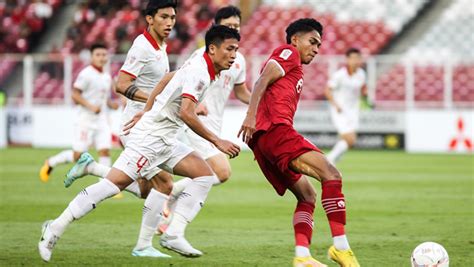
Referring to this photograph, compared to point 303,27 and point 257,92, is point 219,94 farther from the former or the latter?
point 257,92

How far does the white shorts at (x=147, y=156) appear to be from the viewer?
7914 mm

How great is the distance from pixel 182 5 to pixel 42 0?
5.77 m

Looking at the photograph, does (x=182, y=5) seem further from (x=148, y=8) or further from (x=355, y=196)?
→ (x=148, y=8)

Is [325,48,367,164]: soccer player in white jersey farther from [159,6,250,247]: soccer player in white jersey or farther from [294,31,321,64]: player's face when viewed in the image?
[294,31,321,64]: player's face

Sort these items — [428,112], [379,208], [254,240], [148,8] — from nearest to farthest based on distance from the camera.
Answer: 1. [148,8]
2. [254,240]
3. [379,208]
4. [428,112]

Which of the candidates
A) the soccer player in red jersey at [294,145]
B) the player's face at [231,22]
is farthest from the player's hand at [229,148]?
the player's face at [231,22]

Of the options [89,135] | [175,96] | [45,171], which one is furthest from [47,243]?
[45,171]

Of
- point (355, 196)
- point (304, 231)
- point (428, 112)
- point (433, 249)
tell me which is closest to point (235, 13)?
point (304, 231)

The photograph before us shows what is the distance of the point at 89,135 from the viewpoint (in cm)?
1519

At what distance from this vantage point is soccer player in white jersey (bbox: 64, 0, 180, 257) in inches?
333

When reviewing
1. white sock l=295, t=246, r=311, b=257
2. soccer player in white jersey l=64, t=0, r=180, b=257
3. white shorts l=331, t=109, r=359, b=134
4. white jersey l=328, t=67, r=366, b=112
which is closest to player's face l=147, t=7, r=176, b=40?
soccer player in white jersey l=64, t=0, r=180, b=257

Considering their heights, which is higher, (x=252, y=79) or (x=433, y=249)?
(x=252, y=79)

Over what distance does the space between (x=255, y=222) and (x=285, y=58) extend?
4.14m

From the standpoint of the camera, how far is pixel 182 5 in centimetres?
3275
